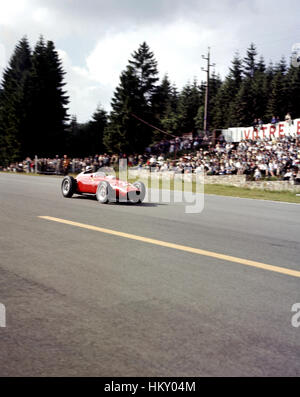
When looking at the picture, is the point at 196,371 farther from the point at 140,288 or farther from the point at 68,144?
the point at 68,144

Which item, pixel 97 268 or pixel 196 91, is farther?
pixel 196 91

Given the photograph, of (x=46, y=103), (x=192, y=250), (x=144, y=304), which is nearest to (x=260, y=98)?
(x=46, y=103)

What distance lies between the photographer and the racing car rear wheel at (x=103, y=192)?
11.9m

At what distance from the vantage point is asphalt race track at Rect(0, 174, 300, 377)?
287 cm

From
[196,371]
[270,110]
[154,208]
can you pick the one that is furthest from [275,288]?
[270,110]

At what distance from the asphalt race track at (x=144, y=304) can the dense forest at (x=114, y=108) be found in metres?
42.1

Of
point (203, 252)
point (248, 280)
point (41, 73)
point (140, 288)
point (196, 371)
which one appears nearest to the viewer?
point (196, 371)

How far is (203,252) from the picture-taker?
19.9 ft

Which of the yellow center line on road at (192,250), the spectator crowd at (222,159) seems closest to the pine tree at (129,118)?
the spectator crowd at (222,159)

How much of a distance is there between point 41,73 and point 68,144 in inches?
452

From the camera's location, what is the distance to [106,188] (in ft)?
39.1

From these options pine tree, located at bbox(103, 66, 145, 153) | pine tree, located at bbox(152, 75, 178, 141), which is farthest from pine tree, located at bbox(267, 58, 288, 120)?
pine tree, located at bbox(103, 66, 145, 153)

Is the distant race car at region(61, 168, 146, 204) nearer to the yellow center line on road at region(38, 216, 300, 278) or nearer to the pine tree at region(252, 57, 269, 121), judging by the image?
the yellow center line on road at region(38, 216, 300, 278)

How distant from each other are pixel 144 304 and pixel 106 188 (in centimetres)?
821
